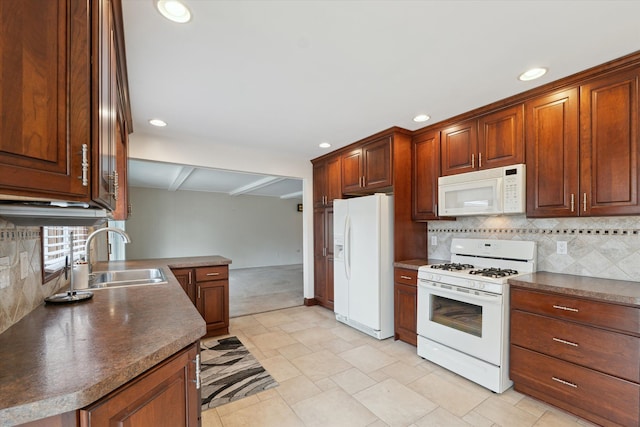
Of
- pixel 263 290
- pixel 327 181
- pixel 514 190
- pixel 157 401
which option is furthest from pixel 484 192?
pixel 263 290

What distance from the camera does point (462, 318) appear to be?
2.48 m

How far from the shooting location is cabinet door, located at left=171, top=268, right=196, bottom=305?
3150 mm

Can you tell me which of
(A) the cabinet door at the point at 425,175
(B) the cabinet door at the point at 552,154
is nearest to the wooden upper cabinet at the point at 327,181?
(A) the cabinet door at the point at 425,175

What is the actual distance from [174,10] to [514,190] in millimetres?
2684

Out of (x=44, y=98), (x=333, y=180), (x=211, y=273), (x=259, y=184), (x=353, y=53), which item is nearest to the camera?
(x=44, y=98)

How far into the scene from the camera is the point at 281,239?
9.69m

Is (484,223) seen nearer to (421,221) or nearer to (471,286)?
(421,221)

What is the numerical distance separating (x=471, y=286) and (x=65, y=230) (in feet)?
10.9

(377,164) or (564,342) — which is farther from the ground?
(377,164)

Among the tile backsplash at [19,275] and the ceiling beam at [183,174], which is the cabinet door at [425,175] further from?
the ceiling beam at [183,174]

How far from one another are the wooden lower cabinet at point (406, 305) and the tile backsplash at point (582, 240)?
0.90 metres

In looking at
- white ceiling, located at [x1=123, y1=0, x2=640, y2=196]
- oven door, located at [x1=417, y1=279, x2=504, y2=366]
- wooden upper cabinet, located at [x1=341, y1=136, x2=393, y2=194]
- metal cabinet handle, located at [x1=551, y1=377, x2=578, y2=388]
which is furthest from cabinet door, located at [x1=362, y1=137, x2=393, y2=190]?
metal cabinet handle, located at [x1=551, y1=377, x2=578, y2=388]

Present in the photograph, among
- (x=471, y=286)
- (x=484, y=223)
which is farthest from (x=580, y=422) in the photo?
(x=484, y=223)

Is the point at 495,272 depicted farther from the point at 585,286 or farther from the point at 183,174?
the point at 183,174
